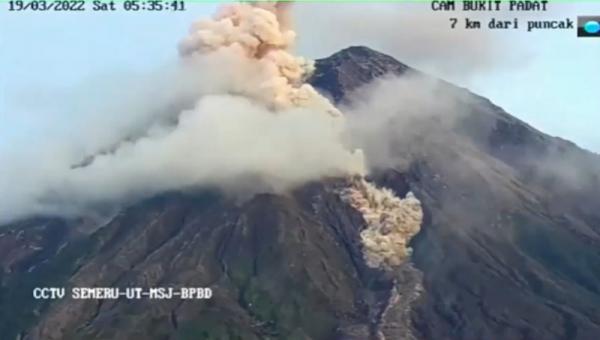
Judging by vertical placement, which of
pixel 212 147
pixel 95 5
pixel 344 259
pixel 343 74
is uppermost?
pixel 95 5

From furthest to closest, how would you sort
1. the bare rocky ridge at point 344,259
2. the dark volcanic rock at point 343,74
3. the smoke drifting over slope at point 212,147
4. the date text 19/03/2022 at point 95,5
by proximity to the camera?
the dark volcanic rock at point 343,74 < the bare rocky ridge at point 344,259 < the smoke drifting over slope at point 212,147 < the date text 19/03/2022 at point 95,5

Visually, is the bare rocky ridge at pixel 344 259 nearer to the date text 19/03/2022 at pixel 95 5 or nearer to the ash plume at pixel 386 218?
the ash plume at pixel 386 218

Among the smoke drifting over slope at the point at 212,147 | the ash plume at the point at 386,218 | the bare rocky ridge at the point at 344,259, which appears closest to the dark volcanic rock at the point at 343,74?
the bare rocky ridge at the point at 344,259

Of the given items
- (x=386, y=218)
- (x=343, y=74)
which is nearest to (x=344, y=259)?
(x=386, y=218)

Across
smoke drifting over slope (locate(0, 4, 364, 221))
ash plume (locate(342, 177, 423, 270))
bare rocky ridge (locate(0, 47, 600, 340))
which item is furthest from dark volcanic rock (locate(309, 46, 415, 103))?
ash plume (locate(342, 177, 423, 270))

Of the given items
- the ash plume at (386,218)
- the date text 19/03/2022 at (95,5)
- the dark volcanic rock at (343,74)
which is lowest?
the ash plume at (386,218)

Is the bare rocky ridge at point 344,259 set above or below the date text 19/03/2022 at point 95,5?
below

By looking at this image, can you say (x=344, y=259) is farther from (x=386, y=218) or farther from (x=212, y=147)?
(x=212, y=147)

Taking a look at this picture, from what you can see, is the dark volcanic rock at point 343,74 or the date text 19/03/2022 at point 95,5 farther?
the dark volcanic rock at point 343,74

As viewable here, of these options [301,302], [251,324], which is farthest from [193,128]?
[251,324]

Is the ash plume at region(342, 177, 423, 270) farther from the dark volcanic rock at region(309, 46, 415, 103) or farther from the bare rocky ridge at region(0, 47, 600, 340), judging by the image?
the dark volcanic rock at region(309, 46, 415, 103)
